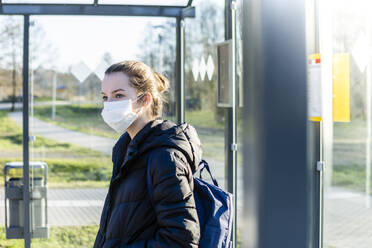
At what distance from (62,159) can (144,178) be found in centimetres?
346

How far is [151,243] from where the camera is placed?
1.79 meters

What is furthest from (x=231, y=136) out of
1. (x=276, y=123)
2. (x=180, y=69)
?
(x=276, y=123)

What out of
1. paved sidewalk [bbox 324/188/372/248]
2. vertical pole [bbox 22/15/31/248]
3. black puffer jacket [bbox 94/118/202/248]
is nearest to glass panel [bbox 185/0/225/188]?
paved sidewalk [bbox 324/188/372/248]

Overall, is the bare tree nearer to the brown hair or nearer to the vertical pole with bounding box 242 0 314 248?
the brown hair

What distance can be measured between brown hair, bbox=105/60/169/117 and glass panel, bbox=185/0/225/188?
6.55 feet

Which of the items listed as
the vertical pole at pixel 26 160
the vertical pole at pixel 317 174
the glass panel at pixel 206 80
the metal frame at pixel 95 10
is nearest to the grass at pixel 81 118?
the vertical pole at pixel 26 160

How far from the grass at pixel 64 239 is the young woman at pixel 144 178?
3.15m

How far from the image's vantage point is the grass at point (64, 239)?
502 cm

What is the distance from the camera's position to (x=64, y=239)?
5051mm

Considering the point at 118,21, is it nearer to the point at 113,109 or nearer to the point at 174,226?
the point at 113,109

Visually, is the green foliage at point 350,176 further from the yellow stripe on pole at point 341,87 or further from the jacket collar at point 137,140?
the jacket collar at point 137,140

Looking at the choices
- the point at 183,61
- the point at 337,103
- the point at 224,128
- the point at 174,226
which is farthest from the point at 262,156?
the point at 183,61

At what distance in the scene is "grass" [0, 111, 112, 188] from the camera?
5.07 m

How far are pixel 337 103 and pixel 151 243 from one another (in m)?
1.51
